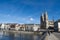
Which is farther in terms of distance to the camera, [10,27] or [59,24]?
[10,27]

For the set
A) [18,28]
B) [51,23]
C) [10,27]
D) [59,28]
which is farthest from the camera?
[10,27]

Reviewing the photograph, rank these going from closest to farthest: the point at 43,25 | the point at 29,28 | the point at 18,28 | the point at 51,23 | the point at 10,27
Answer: the point at 43,25, the point at 51,23, the point at 29,28, the point at 18,28, the point at 10,27

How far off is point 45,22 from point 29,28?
33695 millimetres

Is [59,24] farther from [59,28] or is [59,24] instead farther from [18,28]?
[18,28]

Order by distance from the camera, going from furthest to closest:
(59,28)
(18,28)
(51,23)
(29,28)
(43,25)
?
(18,28) < (29,28) < (51,23) < (43,25) < (59,28)

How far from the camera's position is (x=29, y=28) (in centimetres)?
16238

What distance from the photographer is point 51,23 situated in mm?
147625

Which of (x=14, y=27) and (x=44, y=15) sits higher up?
(x=44, y=15)

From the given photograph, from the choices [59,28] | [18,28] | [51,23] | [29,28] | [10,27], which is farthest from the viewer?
[10,27]

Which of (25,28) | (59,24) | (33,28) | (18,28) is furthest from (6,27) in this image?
(59,24)

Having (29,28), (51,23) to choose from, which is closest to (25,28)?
(29,28)

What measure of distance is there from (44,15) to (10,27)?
66.3 m

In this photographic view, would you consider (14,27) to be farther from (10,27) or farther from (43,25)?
(43,25)

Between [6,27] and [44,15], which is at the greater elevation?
[44,15]
